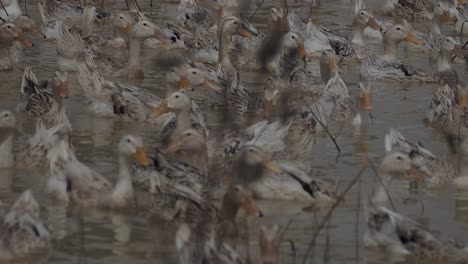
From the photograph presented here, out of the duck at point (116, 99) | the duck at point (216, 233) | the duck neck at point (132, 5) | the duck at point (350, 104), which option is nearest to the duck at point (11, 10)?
the duck neck at point (132, 5)

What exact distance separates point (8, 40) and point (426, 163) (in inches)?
242

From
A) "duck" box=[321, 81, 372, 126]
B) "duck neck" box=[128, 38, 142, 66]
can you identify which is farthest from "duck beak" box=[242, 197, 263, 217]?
"duck neck" box=[128, 38, 142, 66]

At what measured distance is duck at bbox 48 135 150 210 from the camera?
10750 millimetres

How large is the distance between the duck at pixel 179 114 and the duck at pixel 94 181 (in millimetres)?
1761

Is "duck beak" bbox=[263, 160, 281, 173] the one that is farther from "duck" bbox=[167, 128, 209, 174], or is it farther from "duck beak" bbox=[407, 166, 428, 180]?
"duck beak" bbox=[407, 166, 428, 180]

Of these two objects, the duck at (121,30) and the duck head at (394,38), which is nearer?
the duck at (121,30)

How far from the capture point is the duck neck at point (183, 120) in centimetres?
1296

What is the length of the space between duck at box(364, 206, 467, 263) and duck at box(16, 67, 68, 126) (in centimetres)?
450

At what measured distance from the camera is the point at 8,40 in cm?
1623

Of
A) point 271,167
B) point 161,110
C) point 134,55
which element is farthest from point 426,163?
point 134,55

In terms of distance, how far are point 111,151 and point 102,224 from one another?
2269 mm

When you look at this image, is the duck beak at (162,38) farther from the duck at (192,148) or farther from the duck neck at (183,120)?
the duck at (192,148)

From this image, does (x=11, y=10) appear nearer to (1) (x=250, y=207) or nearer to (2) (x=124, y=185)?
(2) (x=124, y=185)

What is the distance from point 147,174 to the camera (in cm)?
1121
